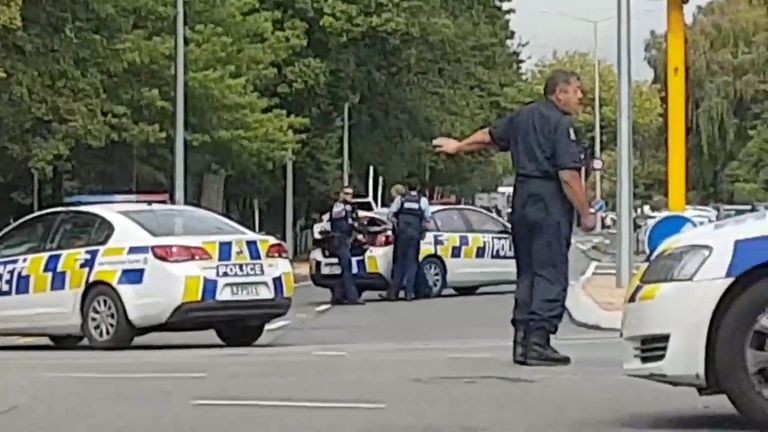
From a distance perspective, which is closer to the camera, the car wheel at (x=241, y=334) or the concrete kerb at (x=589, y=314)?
the car wheel at (x=241, y=334)

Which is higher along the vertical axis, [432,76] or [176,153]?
[432,76]

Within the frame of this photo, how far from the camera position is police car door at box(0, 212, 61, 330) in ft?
54.5

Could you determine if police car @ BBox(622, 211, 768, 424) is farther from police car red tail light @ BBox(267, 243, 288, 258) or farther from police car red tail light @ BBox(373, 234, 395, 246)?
police car red tail light @ BBox(373, 234, 395, 246)

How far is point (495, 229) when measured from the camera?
2822 centimetres

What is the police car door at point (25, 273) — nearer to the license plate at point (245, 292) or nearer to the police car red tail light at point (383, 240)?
the license plate at point (245, 292)

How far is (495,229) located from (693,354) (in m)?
19.7

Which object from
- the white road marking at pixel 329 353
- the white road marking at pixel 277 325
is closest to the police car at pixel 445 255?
the white road marking at pixel 277 325

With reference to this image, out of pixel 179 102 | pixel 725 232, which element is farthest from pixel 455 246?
pixel 725 232

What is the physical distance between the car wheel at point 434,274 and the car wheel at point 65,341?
9933 mm

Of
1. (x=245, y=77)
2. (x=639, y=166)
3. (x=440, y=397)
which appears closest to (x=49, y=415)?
(x=440, y=397)

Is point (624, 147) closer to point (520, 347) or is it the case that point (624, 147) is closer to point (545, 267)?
point (520, 347)

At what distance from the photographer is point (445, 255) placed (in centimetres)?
2741

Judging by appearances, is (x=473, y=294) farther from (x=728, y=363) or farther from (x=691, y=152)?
(x=691, y=152)

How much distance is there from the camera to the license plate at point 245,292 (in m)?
16.1
